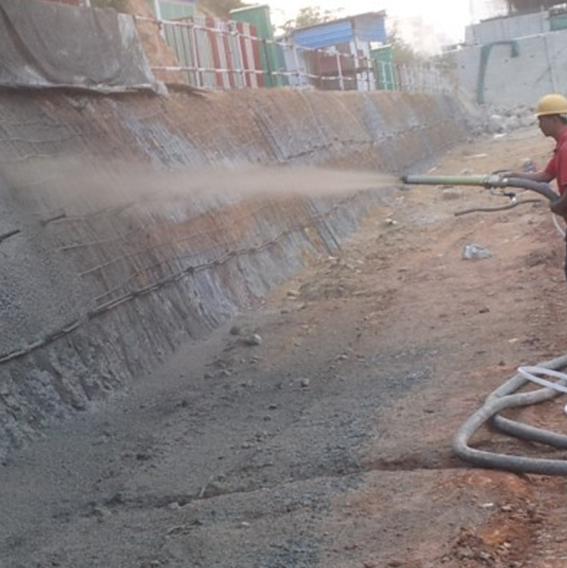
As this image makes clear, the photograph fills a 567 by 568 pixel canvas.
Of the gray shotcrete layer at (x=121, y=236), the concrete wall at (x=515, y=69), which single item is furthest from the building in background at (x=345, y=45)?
the gray shotcrete layer at (x=121, y=236)

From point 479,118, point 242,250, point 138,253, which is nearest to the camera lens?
point 138,253

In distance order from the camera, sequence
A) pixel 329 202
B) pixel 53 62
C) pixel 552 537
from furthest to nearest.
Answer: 1. pixel 329 202
2. pixel 53 62
3. pixel 552 537

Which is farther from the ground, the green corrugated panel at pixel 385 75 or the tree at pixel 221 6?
the tree at pixel 221 6

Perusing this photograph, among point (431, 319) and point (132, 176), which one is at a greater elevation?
point (132, 176)

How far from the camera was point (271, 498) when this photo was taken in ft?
18.3

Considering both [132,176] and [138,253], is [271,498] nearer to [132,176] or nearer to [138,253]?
[138,253]

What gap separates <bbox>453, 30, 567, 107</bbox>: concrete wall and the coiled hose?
41611 mm

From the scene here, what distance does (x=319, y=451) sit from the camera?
630cm

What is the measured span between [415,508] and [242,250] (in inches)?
287

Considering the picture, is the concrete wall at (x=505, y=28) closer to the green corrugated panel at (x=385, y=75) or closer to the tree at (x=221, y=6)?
the green corrugated panel at (x=385, y=75)

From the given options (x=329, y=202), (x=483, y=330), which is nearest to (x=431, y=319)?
(x=483, y=330)

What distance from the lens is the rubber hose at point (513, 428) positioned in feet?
17.3

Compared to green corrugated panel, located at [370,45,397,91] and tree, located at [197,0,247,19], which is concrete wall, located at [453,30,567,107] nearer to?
green corrugated panel, located at [370,45,397,91]

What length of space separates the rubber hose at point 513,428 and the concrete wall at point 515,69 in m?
41.9
